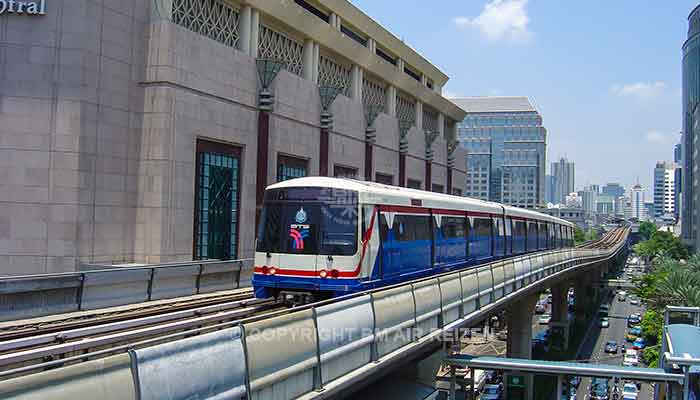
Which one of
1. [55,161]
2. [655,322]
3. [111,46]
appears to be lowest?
[655,322]

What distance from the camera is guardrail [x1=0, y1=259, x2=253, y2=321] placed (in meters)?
14.2

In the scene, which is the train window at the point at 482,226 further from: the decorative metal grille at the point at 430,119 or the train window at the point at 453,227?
the decorative metal grille at the point at 430,119

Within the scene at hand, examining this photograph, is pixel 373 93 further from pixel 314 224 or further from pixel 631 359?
pixel 314 224

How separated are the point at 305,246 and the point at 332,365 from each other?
583 cm

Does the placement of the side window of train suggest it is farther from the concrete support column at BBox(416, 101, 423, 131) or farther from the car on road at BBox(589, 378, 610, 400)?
the concrete support column at BBox(416, 101, 423, 131)

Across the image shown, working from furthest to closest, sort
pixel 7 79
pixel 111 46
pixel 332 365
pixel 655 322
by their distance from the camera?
pixel 655 322 < pixel 111 46 < pixel 7 79 < pixel 332 365

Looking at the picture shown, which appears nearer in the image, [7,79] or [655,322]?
[7,79]

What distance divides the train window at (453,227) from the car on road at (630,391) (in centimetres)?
2440

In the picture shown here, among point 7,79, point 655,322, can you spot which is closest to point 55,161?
point 7,79

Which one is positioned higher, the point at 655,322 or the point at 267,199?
the point at 267,199

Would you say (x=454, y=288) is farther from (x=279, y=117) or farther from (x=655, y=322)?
(x=655, y=322)

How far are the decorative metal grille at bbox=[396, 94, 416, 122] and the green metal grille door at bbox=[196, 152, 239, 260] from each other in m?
23.6

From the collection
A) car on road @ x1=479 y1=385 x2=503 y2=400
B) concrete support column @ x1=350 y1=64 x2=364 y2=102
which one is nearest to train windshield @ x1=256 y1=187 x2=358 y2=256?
concrete support column @ x1=350 y1=64 x2=364 y2=102

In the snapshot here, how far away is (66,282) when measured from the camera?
50.0 feet
